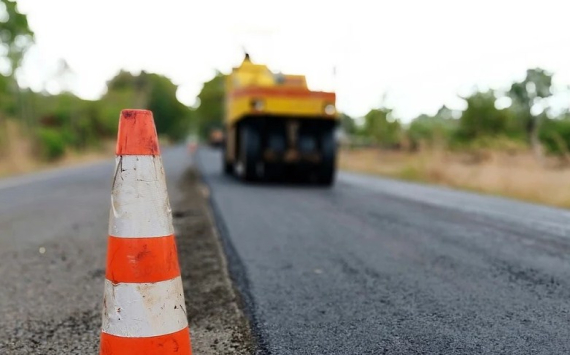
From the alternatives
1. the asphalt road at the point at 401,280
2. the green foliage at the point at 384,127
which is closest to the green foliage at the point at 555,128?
the green foliage at the point at 384,127

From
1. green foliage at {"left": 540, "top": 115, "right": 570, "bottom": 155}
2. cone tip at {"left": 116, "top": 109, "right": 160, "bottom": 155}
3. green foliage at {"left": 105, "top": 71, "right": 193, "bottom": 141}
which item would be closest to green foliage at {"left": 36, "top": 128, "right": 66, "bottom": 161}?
green foliage at {"left": 540, "top": 115, "right": 570, "bottom": 155}

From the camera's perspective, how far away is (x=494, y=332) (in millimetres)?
2740

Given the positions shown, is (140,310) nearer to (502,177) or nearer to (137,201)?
(137,201)

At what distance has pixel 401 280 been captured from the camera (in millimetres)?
3744

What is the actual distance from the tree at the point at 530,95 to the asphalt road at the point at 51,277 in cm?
2898

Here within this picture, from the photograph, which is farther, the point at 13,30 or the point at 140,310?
the point at 13,30

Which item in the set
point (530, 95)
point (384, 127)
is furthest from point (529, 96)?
point (384, 127)

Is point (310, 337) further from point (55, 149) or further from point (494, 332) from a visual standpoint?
point (55, 149)

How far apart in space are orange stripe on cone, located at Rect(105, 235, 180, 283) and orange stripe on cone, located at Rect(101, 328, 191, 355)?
21 centimetres

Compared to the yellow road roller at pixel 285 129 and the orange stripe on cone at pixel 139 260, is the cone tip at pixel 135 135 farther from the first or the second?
the yellow road roller at pixel 285 129

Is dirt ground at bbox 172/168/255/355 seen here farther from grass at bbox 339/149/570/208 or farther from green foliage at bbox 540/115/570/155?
green foliage at bbox 540/115/570/155

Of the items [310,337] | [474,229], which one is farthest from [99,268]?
[474,229]

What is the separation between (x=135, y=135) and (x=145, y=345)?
0.78 m

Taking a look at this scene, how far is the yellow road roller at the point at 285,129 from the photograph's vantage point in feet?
35.8
